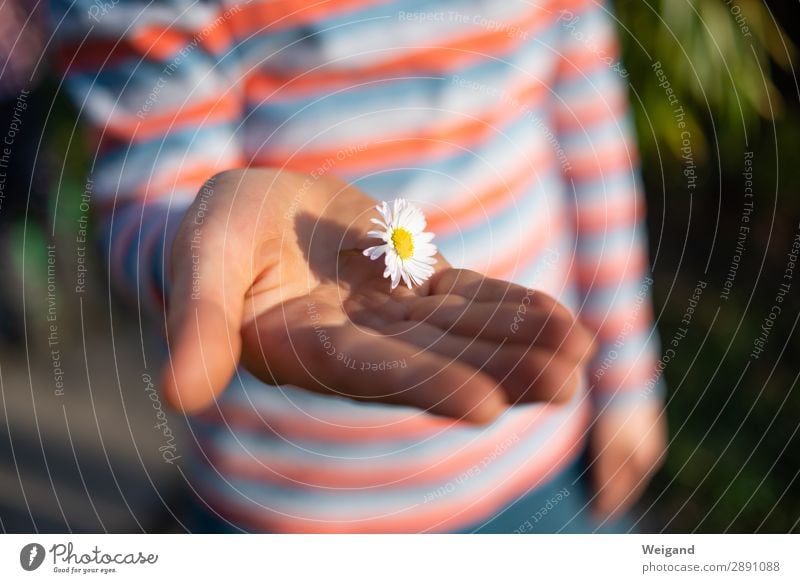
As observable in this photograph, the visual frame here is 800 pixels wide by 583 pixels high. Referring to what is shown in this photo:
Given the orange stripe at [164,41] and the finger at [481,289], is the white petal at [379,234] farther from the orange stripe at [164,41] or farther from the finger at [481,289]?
the orange stripe at [164,41]

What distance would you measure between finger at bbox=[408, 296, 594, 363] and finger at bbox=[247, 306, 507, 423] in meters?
0.03

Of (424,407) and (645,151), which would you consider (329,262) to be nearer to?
(424,407)

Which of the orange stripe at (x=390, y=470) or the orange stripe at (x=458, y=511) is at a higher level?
the orange stripe at (x=390, y=470)

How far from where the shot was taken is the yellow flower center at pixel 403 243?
1.92 ft

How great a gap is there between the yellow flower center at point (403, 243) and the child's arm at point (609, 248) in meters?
0.15

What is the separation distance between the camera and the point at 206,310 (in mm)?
527

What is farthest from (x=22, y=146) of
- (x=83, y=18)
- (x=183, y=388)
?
(x=183, y=388)

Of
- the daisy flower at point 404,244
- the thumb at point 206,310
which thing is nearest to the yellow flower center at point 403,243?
the daisy flower at point 404,244

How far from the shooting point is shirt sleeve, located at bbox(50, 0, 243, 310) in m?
0.59

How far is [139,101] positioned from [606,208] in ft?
1.20

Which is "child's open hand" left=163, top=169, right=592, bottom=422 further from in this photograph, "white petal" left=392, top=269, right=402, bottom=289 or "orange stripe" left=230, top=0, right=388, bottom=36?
"orange stripe" left=230, top=0, right=388, bottom=36

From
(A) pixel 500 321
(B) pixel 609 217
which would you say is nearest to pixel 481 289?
(A) pixel 500 321

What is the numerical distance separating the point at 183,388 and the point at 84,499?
0.13 m
